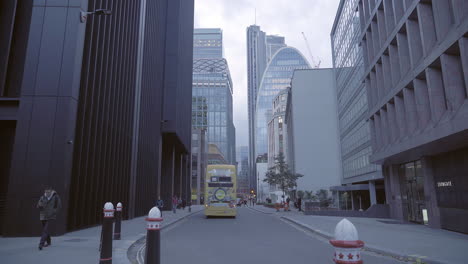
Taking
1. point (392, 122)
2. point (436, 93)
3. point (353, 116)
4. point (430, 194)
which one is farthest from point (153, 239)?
point (353, 116)

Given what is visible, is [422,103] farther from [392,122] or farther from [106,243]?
[106,243]

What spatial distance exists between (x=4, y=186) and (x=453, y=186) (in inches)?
807

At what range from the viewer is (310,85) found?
2857 inches

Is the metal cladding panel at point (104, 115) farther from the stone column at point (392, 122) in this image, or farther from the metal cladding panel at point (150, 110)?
the stone column at point (392, 122)

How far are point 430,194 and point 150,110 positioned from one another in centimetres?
2318

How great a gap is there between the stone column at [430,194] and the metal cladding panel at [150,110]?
19.6 metres

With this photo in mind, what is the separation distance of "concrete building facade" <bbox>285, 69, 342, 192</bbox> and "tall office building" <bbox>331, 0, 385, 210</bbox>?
55.2 ft

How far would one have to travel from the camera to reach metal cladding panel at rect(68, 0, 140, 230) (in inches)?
601

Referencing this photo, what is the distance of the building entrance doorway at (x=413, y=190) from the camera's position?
2077 cm

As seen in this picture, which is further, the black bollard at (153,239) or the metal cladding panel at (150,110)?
the metal cladding panel at (150,110)

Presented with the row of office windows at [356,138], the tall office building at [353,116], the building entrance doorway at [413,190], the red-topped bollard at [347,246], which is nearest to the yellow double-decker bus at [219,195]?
the building entrance doorway at [413,190]

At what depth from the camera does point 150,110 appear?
30.8 meters

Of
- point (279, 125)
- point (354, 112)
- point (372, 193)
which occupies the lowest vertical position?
point (372, 193)

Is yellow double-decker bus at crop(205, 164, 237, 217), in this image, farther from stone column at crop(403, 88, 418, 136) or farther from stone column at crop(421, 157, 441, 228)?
stone column at crop(421, 157, 441, 228)
